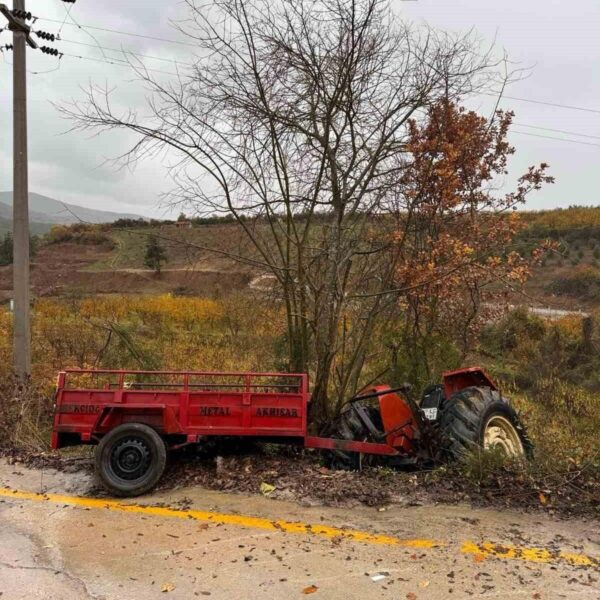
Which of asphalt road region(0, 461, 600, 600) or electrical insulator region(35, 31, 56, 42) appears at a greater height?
electrical insulator region(35, 31, 56, 42)

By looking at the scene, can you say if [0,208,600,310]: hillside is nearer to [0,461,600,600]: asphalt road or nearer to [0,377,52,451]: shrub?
[0,377,52,451]: shrub

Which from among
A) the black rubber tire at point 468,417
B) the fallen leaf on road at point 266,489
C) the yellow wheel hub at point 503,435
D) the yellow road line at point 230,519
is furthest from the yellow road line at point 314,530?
the yellow wheel hub at point 503,435

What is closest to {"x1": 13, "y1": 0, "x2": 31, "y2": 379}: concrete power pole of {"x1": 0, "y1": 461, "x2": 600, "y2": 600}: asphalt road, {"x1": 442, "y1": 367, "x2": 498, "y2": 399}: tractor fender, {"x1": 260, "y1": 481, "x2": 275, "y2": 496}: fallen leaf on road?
{"x1": 0, "y1": 461, "x2": 600, "y2": 600}: asphalt road

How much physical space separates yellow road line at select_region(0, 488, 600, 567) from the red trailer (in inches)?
11.9

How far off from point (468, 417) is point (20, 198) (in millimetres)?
7690

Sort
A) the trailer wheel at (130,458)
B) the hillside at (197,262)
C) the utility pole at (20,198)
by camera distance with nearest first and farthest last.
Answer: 1. the trailer wheel at (130,458)
2. the hillside at (197,262)
3. the utility pole at (20,198)

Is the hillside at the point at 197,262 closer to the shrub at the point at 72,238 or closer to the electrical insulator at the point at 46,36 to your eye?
the shrub at the point at 72,238

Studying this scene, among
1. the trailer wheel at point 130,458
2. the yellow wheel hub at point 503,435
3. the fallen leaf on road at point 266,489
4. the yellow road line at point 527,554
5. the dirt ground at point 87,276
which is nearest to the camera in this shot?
the yellow road line at point 527,554

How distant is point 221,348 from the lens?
1474cm

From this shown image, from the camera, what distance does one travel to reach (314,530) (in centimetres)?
459

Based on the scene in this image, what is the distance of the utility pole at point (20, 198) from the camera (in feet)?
31.3

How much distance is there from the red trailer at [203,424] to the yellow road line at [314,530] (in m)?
0.30

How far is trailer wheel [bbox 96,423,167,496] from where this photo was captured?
5504 millimetres

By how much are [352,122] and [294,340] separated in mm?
2840
